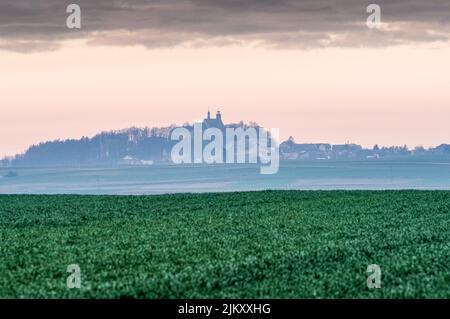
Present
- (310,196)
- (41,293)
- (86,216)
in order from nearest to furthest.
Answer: (41,293) → (86,216) → (310,196)

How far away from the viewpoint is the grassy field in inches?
826

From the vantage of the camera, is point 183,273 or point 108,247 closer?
point 183,273

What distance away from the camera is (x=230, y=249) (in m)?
27.2

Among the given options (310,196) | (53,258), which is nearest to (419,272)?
(53,258)

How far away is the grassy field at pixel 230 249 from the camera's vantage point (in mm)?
20969

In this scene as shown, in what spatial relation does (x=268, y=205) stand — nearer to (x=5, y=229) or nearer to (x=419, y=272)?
(x=5, y=229)

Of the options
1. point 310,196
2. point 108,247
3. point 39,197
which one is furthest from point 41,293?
point 39,197

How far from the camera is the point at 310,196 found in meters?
52.2

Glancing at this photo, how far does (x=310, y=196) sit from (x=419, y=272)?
95.0 feet

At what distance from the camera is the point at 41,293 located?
66.7 ft

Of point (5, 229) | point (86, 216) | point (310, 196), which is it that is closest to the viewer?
point (5, 229)
